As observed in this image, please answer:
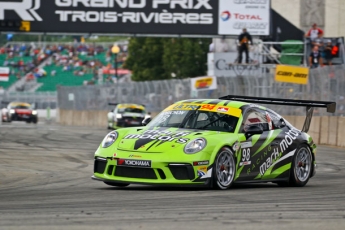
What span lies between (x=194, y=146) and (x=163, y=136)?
0.47 metres

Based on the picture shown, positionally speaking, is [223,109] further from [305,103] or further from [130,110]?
[130,110]

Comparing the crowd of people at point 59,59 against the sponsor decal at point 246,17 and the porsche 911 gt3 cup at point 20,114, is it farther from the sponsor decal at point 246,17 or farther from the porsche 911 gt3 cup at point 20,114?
the sponsor decal at point 246,17

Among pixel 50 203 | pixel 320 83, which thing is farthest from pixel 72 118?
pixel 50 203

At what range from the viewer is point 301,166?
12.9 meters

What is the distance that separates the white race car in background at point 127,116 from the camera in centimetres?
4069

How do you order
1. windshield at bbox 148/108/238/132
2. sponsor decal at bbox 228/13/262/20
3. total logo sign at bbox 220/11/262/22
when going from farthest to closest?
sponsor decal at bbox 228/13/262/20
total logo sign at bbox 220/11/262/22
windshield at bbox 148/108/238/132

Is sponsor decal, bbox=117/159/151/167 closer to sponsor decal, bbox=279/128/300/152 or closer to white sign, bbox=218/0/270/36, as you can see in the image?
sponsor decal, bbox=279/128/300/152

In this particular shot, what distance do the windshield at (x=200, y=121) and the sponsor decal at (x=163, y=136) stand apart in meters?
0.44

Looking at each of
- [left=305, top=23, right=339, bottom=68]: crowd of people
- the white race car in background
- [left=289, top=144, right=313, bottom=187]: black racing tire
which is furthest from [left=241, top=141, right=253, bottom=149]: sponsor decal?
the white race car in background

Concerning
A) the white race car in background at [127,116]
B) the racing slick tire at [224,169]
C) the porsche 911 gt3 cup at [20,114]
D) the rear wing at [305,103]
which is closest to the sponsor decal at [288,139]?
the rear wing at [305,103]

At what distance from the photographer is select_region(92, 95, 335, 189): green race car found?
1095cm

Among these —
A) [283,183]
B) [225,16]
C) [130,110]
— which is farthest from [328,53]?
[283,183]

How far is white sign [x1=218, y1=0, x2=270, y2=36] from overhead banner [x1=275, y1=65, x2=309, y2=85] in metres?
9.40

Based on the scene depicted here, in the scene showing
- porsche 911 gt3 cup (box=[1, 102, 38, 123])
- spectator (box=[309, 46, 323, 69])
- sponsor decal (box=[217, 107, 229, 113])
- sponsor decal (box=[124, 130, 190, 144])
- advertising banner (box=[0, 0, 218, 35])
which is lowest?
porsche 911 gt3 cup (box=[1, 102, 38, 123])
